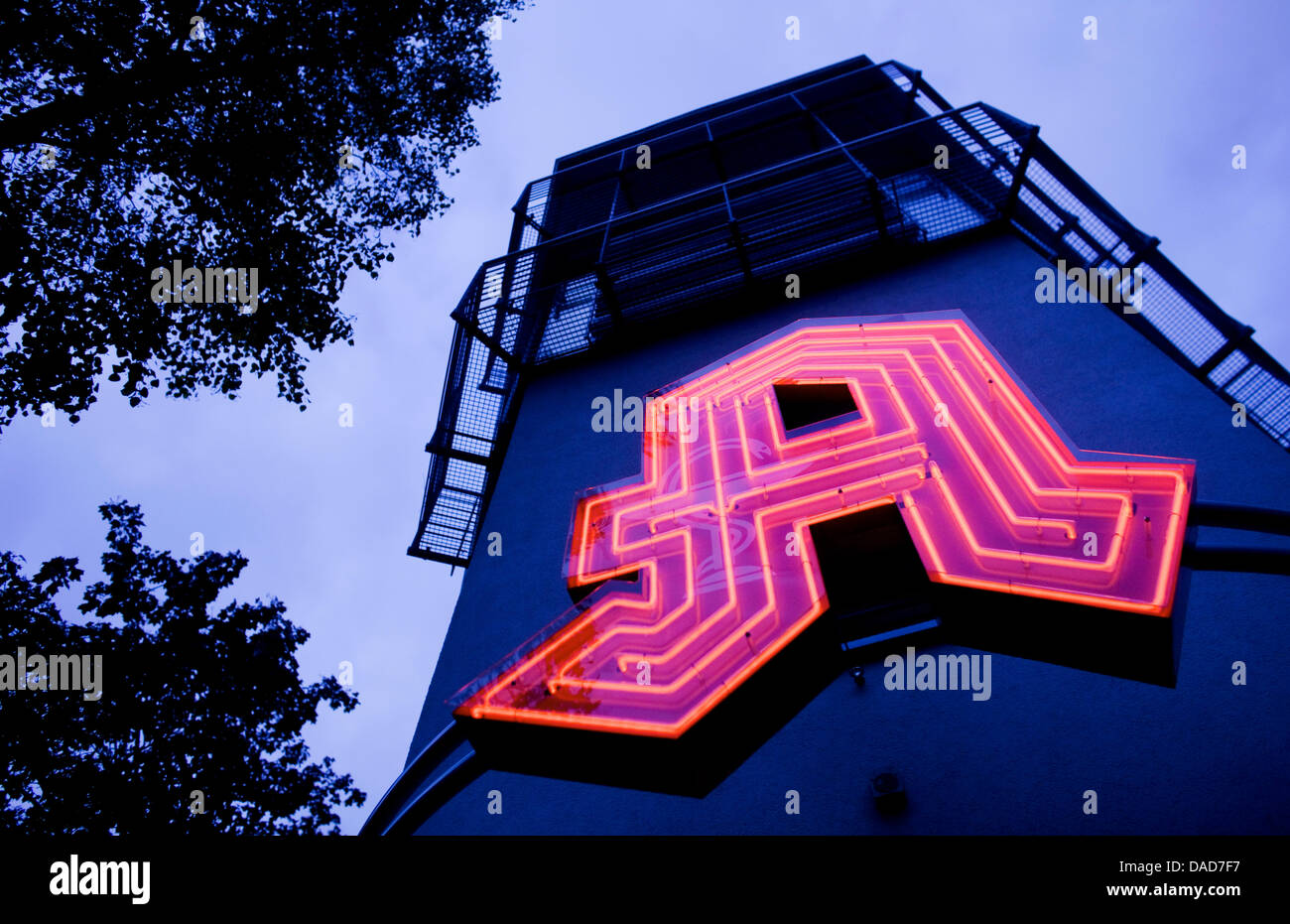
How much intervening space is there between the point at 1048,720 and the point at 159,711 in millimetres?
11029

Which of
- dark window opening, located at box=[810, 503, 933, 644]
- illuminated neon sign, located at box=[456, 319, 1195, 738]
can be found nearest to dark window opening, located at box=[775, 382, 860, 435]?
illuminated neon sign, located at box=[456, 319, 1195, 738]

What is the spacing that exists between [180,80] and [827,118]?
1104 centimetres

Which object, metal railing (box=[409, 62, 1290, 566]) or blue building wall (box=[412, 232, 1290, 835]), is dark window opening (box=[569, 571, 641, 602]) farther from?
metal railing (box=[409, 62, 1290, 566])

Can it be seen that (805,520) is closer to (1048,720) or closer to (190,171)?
(1048,720)

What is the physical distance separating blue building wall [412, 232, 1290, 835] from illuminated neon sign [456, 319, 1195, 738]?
1.94 ft

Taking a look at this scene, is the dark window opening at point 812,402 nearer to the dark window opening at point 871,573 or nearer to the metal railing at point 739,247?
the dark window opening at point 871,573

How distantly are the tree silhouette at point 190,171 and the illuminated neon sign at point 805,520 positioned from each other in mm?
6529

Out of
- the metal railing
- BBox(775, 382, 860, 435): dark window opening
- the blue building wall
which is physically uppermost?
the metal railing

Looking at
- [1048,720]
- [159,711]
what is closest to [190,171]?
[159,711]

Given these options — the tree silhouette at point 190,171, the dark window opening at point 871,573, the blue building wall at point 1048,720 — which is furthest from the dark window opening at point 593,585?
the tree silhouette at point 190,171

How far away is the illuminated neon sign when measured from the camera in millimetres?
4668

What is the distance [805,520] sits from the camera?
566 cm
